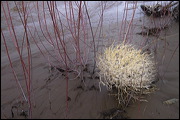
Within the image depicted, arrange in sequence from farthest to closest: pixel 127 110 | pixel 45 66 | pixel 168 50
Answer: pixel 168 50, pixel 45 66, pixel 127 110

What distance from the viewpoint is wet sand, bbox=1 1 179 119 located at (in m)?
2.11

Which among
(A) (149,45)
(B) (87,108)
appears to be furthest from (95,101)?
(A) (149,45)

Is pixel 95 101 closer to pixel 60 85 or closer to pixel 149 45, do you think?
pixel 60 85

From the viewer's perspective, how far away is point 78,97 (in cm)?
234

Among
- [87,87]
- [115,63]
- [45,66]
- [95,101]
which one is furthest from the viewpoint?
[45,66]

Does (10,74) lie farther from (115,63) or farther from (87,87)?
(115,63)

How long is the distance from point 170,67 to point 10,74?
10.4 feet

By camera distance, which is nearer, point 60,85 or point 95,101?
point 95,101

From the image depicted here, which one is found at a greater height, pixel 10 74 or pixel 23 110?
pixel 10 74

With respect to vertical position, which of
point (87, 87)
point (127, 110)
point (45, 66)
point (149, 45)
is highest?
point (149, 45)

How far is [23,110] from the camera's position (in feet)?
6.77

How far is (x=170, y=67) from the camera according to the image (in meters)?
3.11

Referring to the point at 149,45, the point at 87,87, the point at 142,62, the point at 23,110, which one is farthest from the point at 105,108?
the point at 149,45

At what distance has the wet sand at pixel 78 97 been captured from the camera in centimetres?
211
